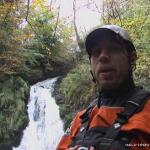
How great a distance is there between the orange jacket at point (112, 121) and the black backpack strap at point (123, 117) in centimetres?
2

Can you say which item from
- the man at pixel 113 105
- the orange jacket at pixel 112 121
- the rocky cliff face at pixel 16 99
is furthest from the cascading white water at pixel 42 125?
the man at pixel 113 105

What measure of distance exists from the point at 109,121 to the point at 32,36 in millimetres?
16818

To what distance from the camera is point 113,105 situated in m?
1.80

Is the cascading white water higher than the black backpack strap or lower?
lower

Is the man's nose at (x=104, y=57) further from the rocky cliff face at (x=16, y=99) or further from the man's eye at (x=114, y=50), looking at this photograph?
the rocky cliff face at (x=16, y=99)

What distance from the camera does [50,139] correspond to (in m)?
12.9

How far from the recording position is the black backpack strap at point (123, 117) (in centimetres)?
164

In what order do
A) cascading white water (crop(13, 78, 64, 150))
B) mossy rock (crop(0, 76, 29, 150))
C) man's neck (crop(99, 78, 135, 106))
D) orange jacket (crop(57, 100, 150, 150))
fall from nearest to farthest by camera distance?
1. orange jacket (crop(57, 100, 150, 150))
2. man's neck (crop(99, 78, 135, 106))
3. cascading white water (crop(13, 78, 64, 150))
4. mossy rock (crop(0, 76, 29, 150))

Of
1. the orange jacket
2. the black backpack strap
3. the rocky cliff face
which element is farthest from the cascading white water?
the black backpack strap

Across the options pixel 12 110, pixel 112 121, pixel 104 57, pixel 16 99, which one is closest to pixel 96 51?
pixel 104 57

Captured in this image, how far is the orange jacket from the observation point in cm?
160

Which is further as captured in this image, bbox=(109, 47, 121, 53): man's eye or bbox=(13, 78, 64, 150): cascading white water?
bbox=(13, 78, 64, 150): cascading white water

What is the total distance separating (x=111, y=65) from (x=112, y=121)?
0.26 meters

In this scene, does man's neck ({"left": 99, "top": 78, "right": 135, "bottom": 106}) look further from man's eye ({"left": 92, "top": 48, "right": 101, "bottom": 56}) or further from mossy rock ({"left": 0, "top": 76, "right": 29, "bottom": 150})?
mossy rock ({"left": 0, "top": 76, "right": 29, "bottom": 150})
